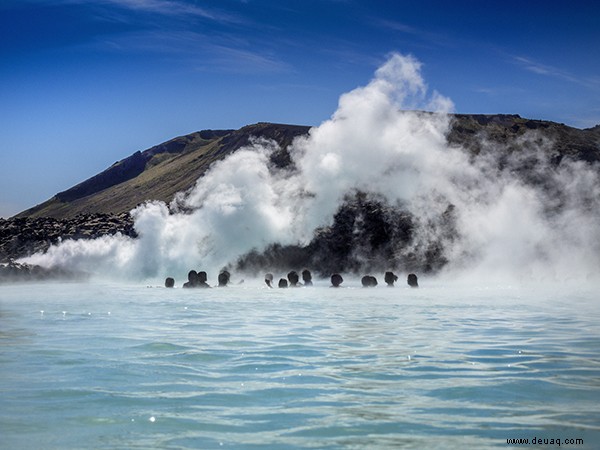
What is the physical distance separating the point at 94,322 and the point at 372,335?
391 inches

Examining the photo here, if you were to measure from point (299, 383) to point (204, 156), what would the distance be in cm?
12952

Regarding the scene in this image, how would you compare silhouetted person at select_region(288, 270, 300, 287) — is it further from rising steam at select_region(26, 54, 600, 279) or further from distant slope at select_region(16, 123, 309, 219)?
distant slope at select_region(16, 123, 309, 219)

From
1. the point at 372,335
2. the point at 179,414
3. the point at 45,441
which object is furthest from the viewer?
the point at 372,335

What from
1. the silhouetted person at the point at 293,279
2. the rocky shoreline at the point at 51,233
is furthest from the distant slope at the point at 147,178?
the silhouetted person at the point at 293,279

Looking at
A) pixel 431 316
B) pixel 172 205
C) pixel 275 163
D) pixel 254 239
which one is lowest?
pixel 431 316

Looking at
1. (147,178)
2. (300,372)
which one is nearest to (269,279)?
(300,372)

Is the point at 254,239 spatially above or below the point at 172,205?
below

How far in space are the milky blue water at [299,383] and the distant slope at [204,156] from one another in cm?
7062

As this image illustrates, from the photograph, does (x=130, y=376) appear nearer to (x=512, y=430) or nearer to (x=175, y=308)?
(x=512, y=430)

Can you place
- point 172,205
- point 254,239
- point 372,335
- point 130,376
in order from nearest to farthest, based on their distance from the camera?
point 130,376 < point 372,335 < point 254,239 < point 172,205

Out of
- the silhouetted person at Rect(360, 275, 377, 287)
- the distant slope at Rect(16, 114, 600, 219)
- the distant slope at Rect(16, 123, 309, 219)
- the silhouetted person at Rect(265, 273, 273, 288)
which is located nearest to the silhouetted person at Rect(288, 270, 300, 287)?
the silhouetted person at Rect(265, 273, 273, 288)

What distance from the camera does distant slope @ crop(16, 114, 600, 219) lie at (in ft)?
302

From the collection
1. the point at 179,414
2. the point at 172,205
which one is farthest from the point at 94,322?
the point at 172,205

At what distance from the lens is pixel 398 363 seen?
506 inches
